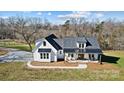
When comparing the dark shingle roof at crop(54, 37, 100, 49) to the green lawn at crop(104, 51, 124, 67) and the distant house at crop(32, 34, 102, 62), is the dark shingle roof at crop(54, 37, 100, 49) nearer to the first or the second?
the distant house at crop(32, 34, 102, 62)

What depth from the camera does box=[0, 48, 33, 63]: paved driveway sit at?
4840 mm

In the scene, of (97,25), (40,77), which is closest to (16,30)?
(40,77)

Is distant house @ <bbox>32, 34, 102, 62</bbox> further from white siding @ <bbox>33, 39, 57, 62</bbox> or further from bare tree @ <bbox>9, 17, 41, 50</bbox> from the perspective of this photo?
bare tree @ <bbox>9, 17, 41, 50</bbox>

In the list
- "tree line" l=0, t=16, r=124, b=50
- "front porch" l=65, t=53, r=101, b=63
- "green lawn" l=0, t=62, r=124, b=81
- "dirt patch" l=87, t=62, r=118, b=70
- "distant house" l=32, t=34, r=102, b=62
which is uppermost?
"tree line" l=0, t=16, r=124, b=50

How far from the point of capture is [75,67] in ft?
15.9

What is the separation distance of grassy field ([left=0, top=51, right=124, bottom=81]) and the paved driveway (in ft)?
0.24

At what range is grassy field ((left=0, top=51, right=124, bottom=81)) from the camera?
4.80m

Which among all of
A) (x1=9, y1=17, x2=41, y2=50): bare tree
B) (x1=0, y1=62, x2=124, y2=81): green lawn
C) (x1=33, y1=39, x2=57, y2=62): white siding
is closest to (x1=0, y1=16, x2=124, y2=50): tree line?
(x1=9, y1=17, x2=41, y2=50): bare tree

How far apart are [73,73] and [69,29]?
0.52 metres

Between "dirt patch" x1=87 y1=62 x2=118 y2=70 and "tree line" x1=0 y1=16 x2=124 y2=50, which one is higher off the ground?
"tree line" x1=0 y1=16 x2=124 y2=50
